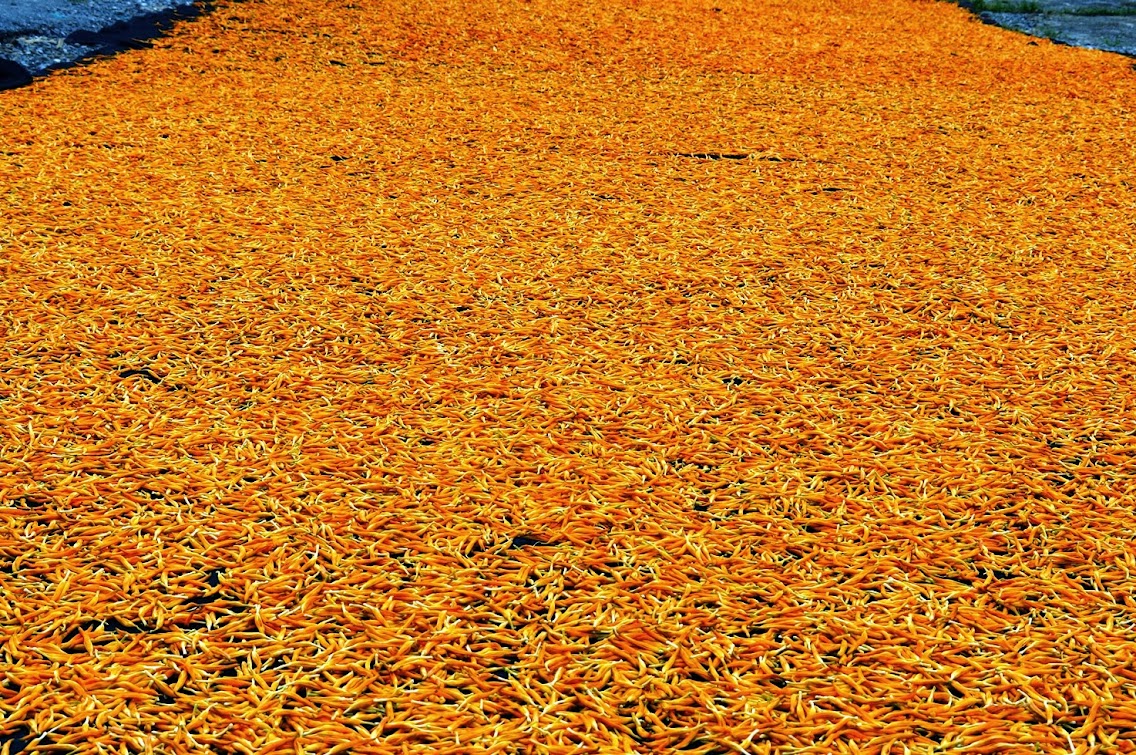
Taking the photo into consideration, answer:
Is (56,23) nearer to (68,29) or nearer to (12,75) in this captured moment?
(68,29)

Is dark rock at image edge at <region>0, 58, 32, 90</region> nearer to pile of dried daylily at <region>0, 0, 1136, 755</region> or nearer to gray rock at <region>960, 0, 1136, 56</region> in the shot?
pile of dried daylily at <region>0, 0, 1136, 755</region>

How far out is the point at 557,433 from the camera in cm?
402

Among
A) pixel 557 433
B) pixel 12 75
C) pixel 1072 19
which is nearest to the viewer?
pixel 557 433

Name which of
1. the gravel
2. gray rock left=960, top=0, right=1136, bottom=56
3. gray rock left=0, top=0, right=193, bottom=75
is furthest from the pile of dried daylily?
gray rock left=960, top=0, right=1136, bottom=56

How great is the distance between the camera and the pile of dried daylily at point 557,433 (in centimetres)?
279

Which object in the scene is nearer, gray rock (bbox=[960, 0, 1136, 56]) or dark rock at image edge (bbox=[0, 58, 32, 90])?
dark rock at image edge (bbox=[0, 58, 32, 90])

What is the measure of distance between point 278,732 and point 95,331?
277 cm

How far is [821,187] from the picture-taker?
22.8 feet

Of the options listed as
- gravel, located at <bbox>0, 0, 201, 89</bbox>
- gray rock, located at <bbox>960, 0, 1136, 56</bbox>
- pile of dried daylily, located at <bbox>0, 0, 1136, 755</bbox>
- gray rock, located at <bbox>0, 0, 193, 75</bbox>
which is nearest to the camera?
pile of dried daylily, located at <bbox>0, 0, 1136, 755</bbox>

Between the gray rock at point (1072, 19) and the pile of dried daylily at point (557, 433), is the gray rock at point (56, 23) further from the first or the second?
the gray rock at point (1072, 19)

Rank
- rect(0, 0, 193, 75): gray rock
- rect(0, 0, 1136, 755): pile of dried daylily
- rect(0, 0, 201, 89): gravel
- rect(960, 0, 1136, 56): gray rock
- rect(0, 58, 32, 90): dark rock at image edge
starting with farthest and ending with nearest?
rect(960, 0, 1136, 56): gray rock → rect(0, 0, 193, 75): gray rock → rect(0, 0, 201, 89): gravel → rect(0, 58, 32, 90): dark rock at image edge → rect(0, 0, 1136, 755): pile of dried daylily

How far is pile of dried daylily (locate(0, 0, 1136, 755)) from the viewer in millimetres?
2793

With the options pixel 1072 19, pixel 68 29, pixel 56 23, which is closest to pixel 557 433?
pixel 68 29

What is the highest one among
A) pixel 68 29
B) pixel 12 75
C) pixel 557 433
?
pixel 68 29
